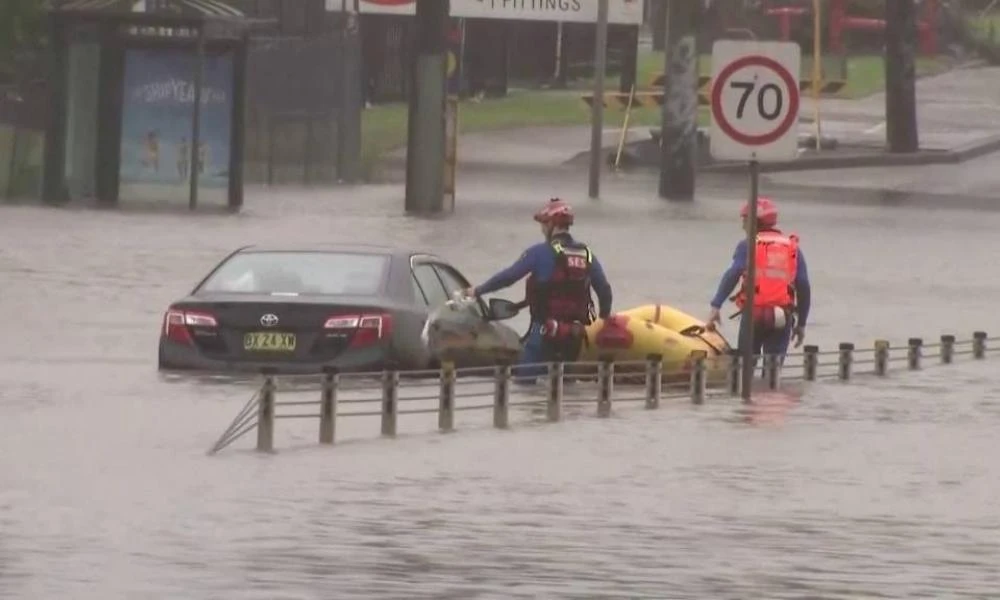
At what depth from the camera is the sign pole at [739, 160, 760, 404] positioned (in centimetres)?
2006

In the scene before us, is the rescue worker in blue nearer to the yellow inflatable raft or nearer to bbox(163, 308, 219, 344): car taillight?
the yellow inflatable raft

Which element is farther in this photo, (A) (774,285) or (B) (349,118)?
(B) (349,118)

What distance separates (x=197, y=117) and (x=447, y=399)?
22.1 metres

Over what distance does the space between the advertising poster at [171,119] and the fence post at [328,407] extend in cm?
2327

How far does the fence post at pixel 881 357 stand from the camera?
23656 mm

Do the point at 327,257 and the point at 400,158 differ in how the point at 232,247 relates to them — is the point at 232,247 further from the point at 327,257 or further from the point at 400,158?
the point at 400,158

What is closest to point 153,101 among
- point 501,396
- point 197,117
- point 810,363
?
point 197,117

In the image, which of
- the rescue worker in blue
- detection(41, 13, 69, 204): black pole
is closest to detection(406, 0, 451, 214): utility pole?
detection(41, 13, 69, 204): black pole

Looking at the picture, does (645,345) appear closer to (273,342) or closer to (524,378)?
(524,378)

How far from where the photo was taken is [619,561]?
41.2ft

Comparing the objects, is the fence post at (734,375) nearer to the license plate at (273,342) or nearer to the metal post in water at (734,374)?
the metal post in water at (734,374)

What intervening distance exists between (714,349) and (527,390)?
6.67 feet

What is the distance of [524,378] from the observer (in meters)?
21.3

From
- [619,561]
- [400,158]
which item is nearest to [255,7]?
[400,158]
